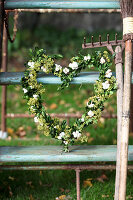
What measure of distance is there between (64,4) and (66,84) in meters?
0.61

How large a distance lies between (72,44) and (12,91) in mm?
2341

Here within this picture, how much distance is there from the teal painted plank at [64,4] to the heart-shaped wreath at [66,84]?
345mm

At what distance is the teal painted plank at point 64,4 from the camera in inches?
94.7

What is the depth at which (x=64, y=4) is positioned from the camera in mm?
2418

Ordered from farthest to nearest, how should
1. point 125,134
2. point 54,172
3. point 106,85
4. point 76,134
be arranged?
point 54,172
point 76,134
point 106,85
point 125,134

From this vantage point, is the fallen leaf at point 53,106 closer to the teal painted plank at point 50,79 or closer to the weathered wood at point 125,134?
the teal painted plank at point 50,79

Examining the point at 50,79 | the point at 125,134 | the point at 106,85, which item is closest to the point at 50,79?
the point at 50,79

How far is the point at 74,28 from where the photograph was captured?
8414 millimetres

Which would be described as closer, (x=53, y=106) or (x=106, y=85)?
(x=106, y=85)

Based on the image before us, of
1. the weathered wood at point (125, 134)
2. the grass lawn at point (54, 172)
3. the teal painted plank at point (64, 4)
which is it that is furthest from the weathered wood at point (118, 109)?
the teal painted plank at point (64, 4)

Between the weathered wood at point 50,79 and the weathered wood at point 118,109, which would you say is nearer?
the weathered wood at point 118,109

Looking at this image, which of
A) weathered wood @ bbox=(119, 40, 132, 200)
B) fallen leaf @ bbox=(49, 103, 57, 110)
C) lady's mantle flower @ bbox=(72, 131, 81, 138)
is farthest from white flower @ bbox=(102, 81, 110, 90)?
fallen leaf @ bbox=(49, 103, 57, 110)

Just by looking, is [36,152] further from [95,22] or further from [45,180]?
[95,22]

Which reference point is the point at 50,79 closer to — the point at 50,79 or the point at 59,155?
the point at 50,79
